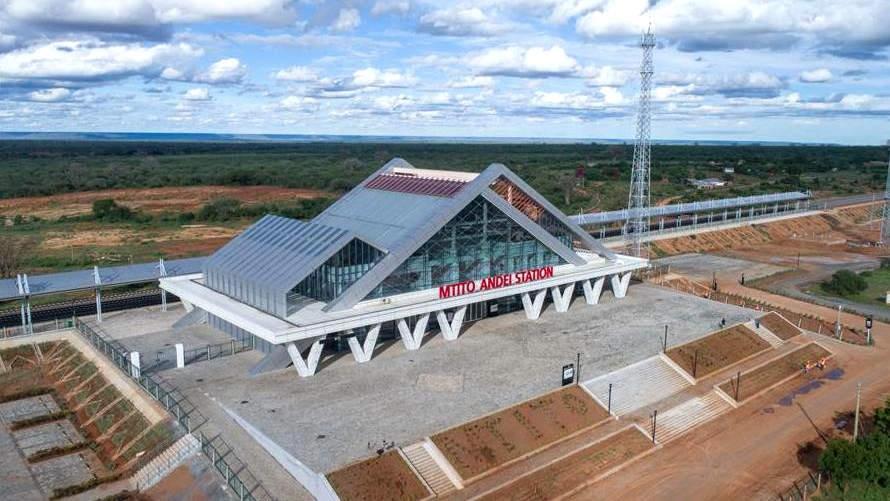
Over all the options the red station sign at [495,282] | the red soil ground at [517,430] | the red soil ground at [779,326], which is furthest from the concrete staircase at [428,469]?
the red soil ground at [779,326]

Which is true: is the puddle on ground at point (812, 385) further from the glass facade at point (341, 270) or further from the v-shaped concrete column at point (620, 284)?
the glass facade at point (341, 270)

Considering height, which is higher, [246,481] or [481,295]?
[481,295]

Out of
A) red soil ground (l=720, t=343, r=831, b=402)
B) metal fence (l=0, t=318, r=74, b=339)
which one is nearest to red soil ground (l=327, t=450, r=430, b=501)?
red soil ground (l=720, t=343, r=831, b=402)

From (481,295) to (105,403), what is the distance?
24.6 m

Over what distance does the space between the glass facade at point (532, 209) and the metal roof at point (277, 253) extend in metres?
12.9

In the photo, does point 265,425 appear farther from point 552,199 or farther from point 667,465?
point 552,199

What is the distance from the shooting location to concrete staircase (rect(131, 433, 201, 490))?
3388 cm

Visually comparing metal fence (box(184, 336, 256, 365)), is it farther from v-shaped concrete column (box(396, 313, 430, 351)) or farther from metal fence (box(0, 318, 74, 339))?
metal fence (box(0, 318, 74, 339))

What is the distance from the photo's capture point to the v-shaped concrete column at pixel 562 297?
56.1 meters

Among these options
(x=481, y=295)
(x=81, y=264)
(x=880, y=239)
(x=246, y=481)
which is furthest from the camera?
(x=880, y=239)

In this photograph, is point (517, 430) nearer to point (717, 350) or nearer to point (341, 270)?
point (341, 270)

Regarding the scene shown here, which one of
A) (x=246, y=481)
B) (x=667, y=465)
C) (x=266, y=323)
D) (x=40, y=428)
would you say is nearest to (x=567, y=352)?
(x=667, y=465)

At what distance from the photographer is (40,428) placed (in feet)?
131

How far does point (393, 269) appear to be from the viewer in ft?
149
